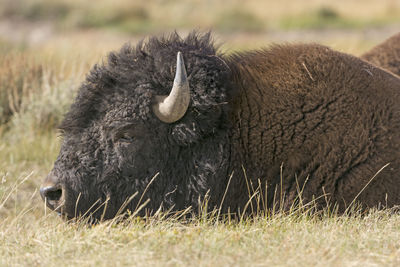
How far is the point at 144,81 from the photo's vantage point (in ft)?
15.3

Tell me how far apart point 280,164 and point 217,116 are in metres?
0.60

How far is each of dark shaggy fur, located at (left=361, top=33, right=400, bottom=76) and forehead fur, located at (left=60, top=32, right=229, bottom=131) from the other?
2.44 metres

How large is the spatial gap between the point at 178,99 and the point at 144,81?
1.21 ft

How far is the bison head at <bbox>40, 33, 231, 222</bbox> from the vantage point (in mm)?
4621

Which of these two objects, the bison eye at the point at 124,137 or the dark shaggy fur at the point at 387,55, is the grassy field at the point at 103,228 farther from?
the dark shaggy fur at the point at 387,55

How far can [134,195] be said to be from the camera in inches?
179

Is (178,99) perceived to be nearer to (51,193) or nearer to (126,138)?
(126,138)

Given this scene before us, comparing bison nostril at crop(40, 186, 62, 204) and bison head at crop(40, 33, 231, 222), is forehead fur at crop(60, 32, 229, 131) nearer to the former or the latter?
bison head at crop(40, 33, 231, 222)

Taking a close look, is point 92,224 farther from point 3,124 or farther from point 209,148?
point 3,124

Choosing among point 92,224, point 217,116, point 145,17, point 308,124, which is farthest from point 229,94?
point 145,17

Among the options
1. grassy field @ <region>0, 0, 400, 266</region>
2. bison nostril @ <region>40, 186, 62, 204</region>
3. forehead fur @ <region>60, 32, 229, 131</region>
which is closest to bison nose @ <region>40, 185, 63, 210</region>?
bison nostril @ <region>40, 186, 62, 204</region>

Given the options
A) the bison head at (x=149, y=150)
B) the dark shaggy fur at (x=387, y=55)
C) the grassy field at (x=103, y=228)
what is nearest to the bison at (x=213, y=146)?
the bison head at (x=149, y=150)

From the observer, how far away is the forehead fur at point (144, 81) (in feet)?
15.2

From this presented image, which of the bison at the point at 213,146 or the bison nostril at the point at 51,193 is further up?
the bison at the point at 213,146
